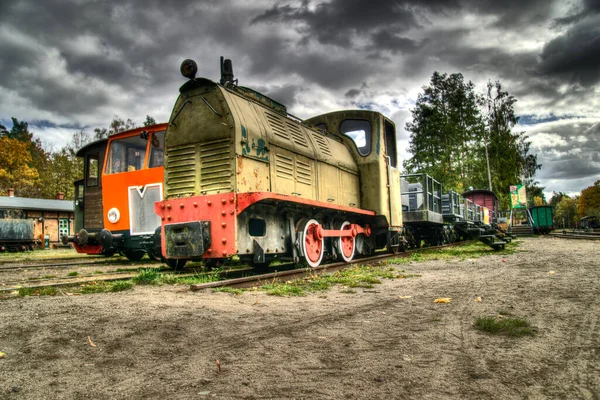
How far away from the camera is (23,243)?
22.3 meters

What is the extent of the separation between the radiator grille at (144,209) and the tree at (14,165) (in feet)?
115

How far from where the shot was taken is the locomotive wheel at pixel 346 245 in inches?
362

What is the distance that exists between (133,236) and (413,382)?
944 cm

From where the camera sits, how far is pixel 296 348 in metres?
2.88

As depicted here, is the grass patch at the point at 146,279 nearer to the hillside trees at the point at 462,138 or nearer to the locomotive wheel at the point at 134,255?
the locomotive wheel at the point at 134,255

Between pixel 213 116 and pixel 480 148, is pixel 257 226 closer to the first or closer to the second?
pixel 213 116

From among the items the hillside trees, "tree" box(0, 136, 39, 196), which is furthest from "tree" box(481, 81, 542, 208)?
"tree" box(0, 136, 39, 196)

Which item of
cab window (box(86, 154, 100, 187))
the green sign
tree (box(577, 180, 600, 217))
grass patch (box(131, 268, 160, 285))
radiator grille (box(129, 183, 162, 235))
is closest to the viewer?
grass patch (box(131, 268, 160, 285))

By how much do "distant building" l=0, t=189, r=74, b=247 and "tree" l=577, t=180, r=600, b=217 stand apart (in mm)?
74538

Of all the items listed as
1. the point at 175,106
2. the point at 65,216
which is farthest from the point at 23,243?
the point at 175,106

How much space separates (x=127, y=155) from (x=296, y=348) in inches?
380

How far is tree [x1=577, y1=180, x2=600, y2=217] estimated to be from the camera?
71.8m

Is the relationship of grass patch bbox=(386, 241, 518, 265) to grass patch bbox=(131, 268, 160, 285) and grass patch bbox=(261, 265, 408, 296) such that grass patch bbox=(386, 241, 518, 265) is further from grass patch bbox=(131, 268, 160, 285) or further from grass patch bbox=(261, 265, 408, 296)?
grass patch bbox=(131, 268, 160, 285)

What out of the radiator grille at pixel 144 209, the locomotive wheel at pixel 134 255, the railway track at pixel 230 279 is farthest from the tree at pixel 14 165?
the railway track at pixel 230 279
